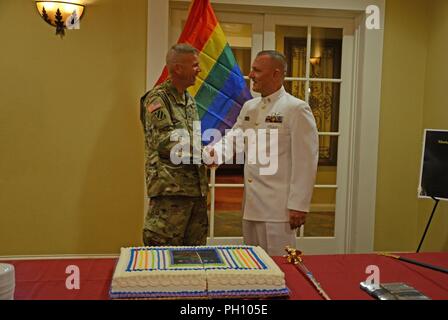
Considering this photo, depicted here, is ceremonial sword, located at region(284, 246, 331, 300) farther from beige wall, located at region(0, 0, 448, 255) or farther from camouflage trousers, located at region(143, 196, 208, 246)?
beige wall, located at region(0, 0, 448, 255)

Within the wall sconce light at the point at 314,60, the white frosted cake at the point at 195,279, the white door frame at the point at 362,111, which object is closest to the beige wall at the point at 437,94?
the white door frame at the point at 362,111

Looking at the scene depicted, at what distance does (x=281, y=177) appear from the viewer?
2.26 m

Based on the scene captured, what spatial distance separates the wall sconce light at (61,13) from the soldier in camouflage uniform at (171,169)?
1.09 m

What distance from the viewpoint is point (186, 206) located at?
2312mm

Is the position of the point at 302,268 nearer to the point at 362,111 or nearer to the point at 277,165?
the point at 277,165

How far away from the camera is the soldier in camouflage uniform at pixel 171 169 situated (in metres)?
2.22

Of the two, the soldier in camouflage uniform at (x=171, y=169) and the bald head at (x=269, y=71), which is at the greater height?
the bald head at (x=269, y=71)

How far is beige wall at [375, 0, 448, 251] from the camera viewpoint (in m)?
3.39

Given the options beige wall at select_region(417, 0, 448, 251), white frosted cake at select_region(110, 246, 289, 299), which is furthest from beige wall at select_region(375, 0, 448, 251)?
white frosted cake at select_region(110, 246, 289, 299)

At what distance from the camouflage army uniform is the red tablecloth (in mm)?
823

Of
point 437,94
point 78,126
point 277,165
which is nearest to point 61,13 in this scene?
point 78,126

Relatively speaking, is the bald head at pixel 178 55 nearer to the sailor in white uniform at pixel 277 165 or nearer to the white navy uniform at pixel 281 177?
the sailor in white uniform at pixel 277 165
